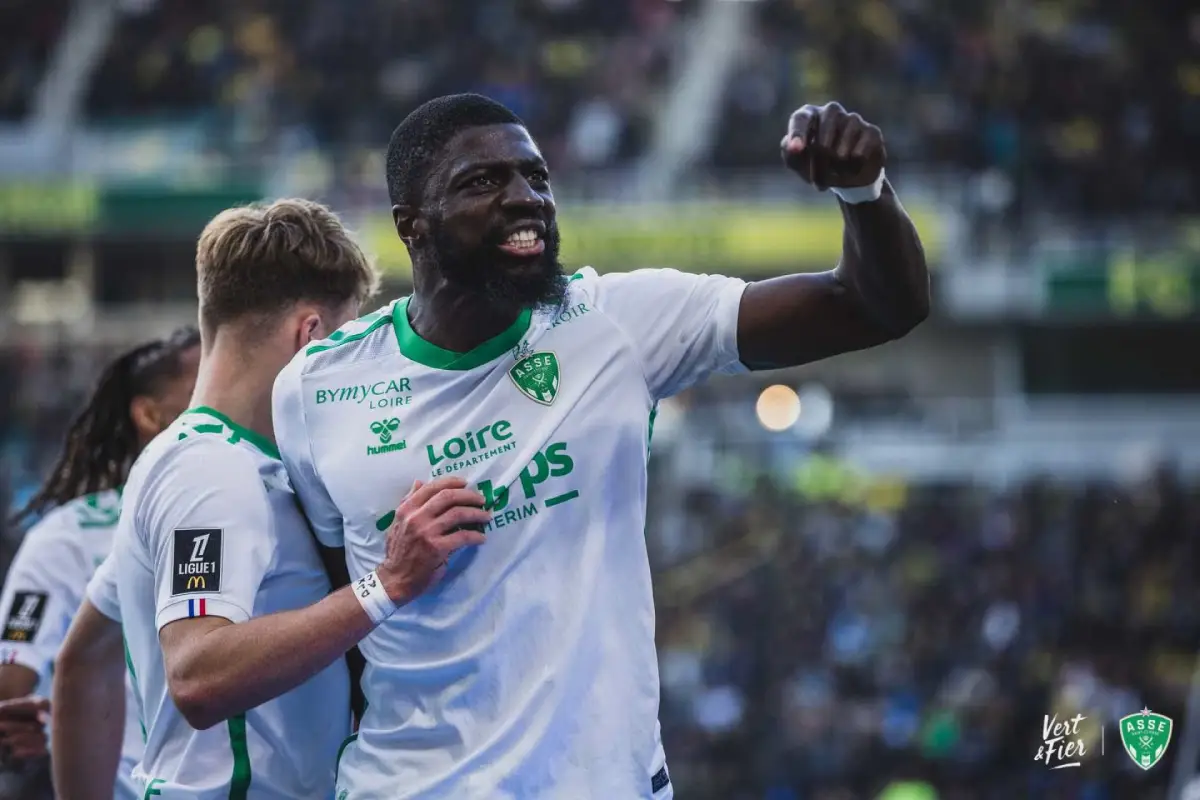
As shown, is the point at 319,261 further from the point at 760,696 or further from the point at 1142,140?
the point at 1142,140

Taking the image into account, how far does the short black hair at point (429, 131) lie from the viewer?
3186mm

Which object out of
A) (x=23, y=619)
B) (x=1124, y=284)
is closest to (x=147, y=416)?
(x=23, y=619)

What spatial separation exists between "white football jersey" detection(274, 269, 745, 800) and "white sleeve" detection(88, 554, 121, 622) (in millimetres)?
697

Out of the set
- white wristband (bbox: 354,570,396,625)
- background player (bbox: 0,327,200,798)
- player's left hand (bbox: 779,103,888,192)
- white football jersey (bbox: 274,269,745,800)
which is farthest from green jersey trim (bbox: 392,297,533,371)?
background player (bbox: 0,327,200,798)

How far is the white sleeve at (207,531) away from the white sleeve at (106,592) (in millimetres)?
415

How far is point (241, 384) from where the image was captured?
11.4ft

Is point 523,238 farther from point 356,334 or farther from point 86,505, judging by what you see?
point 86,505

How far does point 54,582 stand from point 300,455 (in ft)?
6.17

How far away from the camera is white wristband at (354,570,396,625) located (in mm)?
2967

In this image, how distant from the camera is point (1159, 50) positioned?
2231cm

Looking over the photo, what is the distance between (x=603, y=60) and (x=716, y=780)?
12902 mm

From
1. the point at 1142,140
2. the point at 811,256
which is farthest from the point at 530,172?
the point at 1142,140

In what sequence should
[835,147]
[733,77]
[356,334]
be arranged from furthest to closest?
1. [733,77]
2. [356,334]
3. [835,147]

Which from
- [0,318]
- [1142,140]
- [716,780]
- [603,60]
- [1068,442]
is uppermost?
[603,60]
